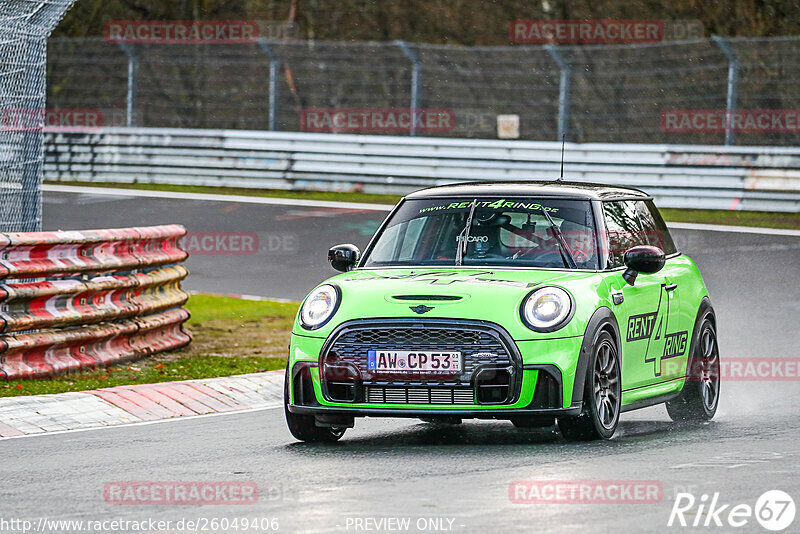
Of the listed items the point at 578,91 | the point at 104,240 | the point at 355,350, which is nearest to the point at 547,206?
the point at 355,350

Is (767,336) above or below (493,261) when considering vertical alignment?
below

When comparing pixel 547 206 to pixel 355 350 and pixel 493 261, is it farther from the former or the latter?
pixel 355 350

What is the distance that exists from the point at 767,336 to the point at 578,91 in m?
17.4

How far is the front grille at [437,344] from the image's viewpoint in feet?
26.7

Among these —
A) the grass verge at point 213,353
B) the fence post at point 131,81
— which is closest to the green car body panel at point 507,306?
the grass verge at point 213,353

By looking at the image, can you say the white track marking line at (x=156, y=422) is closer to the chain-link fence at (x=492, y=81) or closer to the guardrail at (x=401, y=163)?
the guardrail at (x=401, y=163)

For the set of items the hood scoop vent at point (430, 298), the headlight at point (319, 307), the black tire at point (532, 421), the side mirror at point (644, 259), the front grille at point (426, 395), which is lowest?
the black tire at point (532, 421)

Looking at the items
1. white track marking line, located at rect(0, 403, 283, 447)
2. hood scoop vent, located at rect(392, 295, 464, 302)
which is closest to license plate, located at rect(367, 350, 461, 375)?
hood scoop vent, located at rect(392, 295, 464, 302)

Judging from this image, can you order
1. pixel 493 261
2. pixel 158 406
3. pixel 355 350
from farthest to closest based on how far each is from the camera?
pixel 158 406 < pixel 493 261 < pixel 355 350

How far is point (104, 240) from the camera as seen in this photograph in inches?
470

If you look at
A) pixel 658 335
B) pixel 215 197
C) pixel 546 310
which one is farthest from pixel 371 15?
pixel 546 310

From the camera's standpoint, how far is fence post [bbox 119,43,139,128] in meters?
26.9

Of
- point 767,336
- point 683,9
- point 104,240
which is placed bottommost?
point 767,336

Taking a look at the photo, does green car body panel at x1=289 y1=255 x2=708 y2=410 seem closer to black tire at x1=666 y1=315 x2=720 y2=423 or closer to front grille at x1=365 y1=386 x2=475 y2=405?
front grille at x1=365 y1=386 x2=475 y2=405
